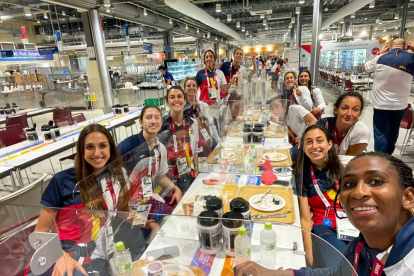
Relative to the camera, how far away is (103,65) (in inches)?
337

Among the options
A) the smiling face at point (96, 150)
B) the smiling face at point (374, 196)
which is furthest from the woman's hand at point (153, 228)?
the smiling face at point (374, 196)

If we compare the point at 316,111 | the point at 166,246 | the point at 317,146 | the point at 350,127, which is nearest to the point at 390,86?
the point at 316,111

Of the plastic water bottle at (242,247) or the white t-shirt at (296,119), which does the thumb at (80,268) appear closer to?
the plastic water bottle at (242,247)

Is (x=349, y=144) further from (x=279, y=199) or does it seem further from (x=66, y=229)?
(x=66, y=229)

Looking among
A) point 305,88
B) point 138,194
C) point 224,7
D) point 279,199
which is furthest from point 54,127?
point 224,7

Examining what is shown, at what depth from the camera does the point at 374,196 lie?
41.0 inches

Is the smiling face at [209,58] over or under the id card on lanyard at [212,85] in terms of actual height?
over

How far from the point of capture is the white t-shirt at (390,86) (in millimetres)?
3537

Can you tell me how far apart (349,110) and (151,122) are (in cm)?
193

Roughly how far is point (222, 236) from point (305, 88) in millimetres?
3556

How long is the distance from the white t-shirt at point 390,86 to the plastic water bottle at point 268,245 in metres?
3.40

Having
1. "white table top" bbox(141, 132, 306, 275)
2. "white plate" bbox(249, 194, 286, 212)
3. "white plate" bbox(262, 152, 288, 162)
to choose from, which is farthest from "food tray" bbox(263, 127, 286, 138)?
"white table top" bbox(141, 132, 306, 275)

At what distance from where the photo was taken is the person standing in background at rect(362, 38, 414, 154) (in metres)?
3.48

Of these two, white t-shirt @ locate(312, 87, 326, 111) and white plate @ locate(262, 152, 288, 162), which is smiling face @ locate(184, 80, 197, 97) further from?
white t-shirt @ locate(312, 87, 326, 111)
